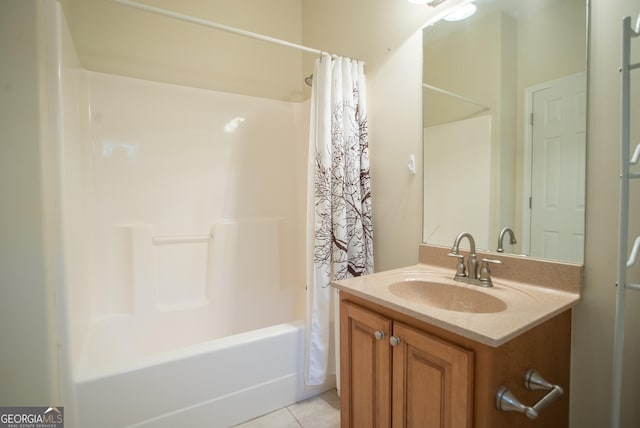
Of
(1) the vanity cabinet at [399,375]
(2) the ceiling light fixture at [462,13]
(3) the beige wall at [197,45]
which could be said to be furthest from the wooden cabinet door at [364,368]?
(3) the beige wall at [197,45]

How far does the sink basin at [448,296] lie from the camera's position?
1102 mm

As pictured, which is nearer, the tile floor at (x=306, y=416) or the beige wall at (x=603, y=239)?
the beige wall at (x=603, y=239)

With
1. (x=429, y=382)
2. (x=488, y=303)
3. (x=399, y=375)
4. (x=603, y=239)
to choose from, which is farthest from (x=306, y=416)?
(x=603, y=239)

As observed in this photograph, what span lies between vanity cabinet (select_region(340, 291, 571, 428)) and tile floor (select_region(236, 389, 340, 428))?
1.52 feet

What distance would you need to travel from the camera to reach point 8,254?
112 cm

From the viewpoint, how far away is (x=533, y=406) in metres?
0.82

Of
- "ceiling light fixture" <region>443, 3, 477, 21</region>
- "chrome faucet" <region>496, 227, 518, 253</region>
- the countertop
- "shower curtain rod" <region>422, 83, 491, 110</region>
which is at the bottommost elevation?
the countertop

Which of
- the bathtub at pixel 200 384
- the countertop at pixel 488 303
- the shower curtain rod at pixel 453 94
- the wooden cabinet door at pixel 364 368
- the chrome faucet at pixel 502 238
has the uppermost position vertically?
the shower curtain rod at pixel 453 94

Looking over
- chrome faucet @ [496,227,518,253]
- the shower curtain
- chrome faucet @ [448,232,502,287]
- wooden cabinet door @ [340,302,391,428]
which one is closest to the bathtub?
the shower curtain

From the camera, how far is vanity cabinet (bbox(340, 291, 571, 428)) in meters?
0.80

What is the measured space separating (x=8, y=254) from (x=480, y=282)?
1.76 metres

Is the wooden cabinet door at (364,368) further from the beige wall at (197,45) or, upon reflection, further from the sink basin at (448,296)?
the beige wall at (197,45)

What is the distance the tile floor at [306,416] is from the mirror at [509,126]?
1.07 metres

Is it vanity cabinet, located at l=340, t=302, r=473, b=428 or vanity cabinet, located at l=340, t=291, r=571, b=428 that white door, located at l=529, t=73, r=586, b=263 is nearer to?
vanity cabinet, located at l=340, t=291, r=571, b=428
